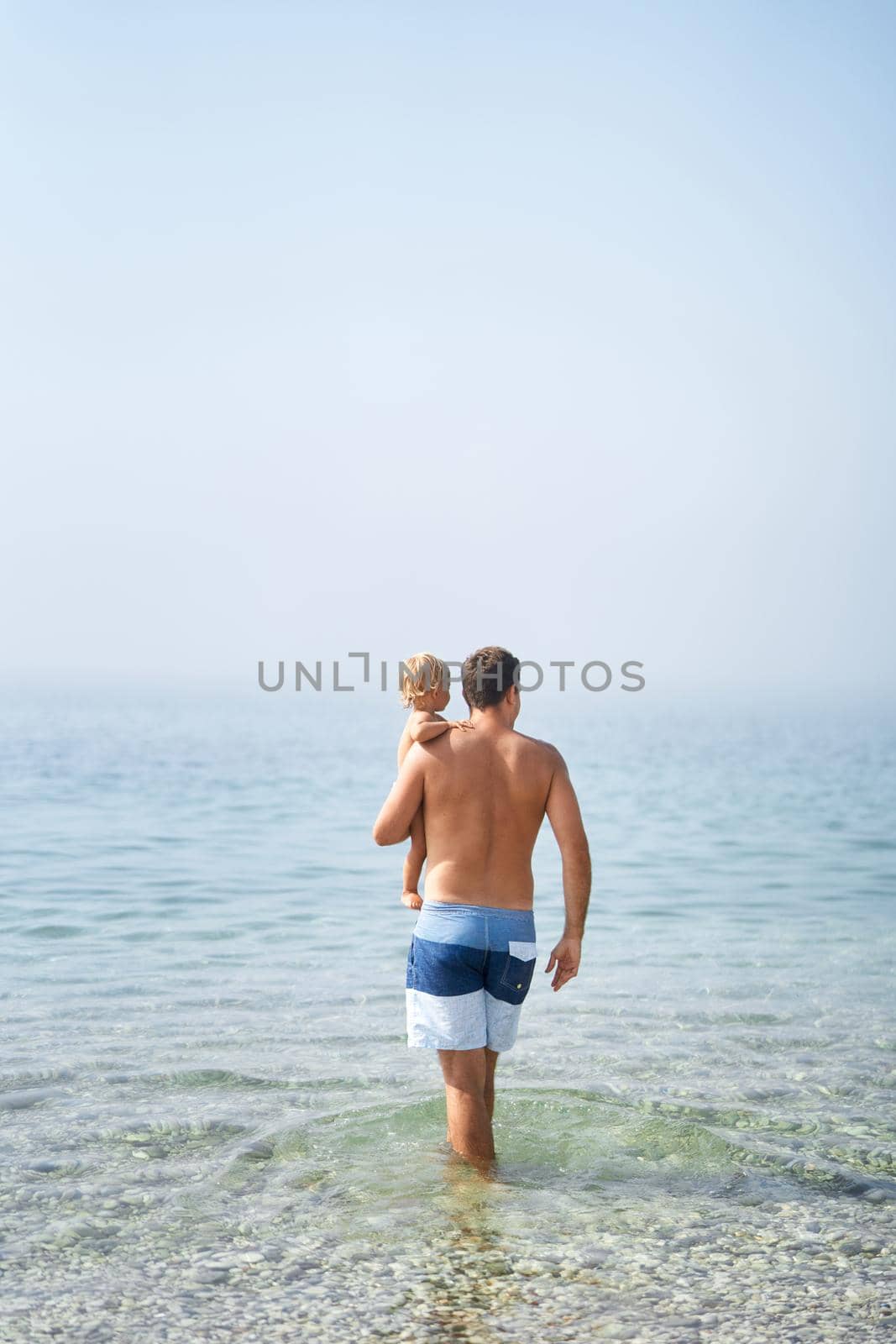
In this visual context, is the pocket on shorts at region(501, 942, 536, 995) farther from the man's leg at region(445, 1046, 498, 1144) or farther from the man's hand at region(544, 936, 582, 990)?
the man's leg at region(445, 1046, 498, 1144)

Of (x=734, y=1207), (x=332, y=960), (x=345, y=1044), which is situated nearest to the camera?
(x=734, y=1207)

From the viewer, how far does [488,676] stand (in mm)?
4965

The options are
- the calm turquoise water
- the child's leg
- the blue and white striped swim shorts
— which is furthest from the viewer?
the child's leg

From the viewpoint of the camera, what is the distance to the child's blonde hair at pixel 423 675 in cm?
498

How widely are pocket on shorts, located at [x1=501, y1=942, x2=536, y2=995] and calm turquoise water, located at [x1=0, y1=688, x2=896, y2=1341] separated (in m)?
0.83

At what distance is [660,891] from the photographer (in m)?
13.7

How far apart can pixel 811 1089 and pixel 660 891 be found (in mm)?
7015

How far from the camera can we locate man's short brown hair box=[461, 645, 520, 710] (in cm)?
496

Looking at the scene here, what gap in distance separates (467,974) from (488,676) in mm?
1115

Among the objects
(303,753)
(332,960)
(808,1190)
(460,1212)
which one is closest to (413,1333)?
(460,1212)

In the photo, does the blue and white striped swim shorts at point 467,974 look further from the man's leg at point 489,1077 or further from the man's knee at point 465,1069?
the man's leg at point 489,1077

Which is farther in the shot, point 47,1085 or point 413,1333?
point 47,1085

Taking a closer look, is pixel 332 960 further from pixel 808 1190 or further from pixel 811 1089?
pixel 808 1190

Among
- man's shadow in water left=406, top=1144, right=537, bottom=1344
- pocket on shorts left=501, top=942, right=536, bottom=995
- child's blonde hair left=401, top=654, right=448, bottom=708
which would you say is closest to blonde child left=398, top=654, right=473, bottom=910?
child's blonde hair left=401, top=654, right=448, bottom=708
